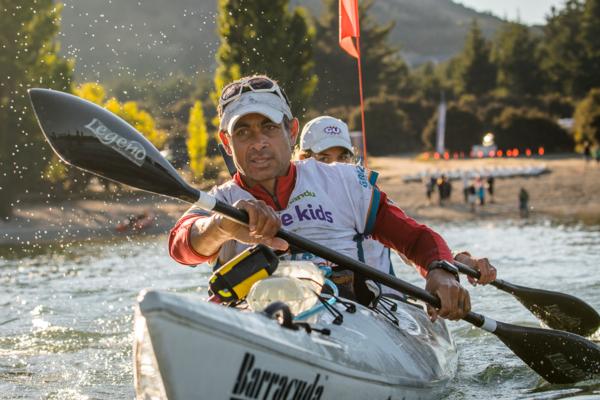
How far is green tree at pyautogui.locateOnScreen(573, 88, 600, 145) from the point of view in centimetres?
4975

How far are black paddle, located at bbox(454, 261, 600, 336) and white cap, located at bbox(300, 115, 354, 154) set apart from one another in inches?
73.4

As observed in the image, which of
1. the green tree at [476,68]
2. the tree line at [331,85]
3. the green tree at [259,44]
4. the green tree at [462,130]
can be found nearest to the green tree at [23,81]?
the tree line at [331,85]

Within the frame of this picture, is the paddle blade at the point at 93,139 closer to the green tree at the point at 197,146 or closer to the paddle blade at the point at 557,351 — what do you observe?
the paddle blade at the point at 557,351

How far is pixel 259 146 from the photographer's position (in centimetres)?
535

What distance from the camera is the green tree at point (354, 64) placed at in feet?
278

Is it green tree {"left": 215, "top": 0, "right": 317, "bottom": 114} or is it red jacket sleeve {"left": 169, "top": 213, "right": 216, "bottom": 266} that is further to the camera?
green tree {"left": 215, "top": 0, "right": 317, "bottom": 114}

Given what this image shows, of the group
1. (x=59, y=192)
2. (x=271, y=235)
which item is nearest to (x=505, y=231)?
(x=59, y=192)

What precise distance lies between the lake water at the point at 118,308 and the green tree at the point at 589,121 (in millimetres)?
29311

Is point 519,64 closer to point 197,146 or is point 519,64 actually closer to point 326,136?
point 197,146

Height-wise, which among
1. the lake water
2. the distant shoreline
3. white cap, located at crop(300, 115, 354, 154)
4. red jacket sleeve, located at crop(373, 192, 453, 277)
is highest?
white cap, located at crop(300, 115, 354, 154)

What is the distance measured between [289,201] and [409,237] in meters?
0.76

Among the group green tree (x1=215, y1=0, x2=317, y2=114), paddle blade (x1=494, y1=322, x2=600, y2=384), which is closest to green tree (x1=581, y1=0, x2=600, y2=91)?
green tree (x1=215, y1=0, x2=317, y2=114)

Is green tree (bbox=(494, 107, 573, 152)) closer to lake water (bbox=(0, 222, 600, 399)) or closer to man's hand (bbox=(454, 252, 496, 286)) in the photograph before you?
lake water (bbox=(0, 222, 600, 399))

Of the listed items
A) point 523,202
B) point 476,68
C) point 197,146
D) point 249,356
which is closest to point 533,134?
point 197,146
